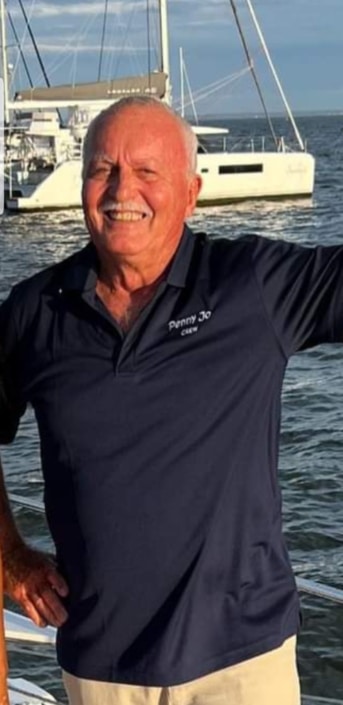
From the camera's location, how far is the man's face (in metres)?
2.63

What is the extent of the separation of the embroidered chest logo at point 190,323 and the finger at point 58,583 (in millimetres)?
621

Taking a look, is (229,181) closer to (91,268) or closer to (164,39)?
(164,39)

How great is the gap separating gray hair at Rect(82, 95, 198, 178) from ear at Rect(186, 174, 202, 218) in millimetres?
19

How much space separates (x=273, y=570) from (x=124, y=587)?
12.7 inches

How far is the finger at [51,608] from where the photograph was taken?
2742mm

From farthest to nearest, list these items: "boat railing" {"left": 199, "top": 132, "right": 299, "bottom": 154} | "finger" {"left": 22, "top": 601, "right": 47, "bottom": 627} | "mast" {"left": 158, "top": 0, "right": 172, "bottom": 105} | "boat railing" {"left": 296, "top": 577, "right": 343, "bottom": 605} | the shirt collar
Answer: "boat railing" {"left": 199, "top": 132, "right": 299, "bottom": 154} → "mast" {"left": 158, "top": 0, "right": 172, "bottom": 105} → "boat railing" {"left": 296, "top": 577, "right": 343, "bottom": 605} → "finger" {"left": 22, "top": 601, "right": 47, "bottom": 627} → the shirt collar

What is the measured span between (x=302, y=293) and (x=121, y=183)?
0.46m

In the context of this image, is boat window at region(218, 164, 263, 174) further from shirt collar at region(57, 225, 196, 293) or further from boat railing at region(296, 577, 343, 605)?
shirt collar at region(57, 225, 196, 293)

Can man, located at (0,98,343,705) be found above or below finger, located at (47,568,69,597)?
above

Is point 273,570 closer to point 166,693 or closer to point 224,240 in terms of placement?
point 166,693

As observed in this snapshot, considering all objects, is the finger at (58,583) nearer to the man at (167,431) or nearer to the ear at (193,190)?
the man at (167,431)

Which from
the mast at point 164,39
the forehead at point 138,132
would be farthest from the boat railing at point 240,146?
the forehead at point 138,132

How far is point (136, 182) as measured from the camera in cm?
265

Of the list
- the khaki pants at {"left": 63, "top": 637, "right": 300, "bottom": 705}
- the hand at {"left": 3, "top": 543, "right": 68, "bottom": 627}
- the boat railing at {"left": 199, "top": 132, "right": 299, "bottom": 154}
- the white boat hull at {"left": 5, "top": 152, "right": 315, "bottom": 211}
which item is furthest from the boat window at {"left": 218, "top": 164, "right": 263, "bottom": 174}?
the khaki pants at {"left": 63, "top": 637, "right": 300, "bottom": 705}
